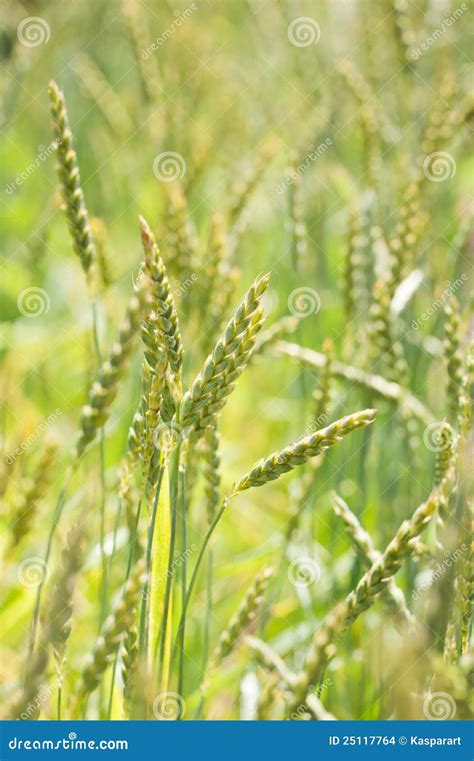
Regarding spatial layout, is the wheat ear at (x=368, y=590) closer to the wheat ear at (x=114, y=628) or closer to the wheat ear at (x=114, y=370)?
the wheat ear at (x=114, y=628)

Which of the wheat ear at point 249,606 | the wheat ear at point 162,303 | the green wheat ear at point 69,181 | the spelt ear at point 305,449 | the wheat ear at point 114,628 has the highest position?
the green wheat ear at point 69,181

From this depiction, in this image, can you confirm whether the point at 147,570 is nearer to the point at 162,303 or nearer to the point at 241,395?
the point at 162,303

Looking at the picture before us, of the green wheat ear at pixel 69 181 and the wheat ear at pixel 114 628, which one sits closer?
the wheat ear at pixel 114 628

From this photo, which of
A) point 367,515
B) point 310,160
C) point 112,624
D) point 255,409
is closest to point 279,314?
point 255,409

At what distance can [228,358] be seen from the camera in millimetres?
597

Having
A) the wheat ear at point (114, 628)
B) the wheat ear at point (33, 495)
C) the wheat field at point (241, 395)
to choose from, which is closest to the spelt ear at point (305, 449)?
the wheat field at point (241, 395)

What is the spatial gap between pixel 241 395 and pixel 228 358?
1.27 metres

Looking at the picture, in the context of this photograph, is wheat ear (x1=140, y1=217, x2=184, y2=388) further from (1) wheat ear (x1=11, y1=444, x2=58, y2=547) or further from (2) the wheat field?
(1) wheat ear (x1=11, y1=444, x2=58, y2=547)

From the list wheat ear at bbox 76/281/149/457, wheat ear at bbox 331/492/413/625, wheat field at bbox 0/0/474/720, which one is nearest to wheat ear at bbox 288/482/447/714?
wheat field at bbox 0/0/474/720

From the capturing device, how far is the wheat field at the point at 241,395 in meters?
0.66

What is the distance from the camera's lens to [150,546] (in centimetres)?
71

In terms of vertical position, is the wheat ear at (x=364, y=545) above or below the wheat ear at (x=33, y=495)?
below

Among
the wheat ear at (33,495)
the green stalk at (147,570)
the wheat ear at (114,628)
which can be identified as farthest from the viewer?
the wheat ear at (33,495)
